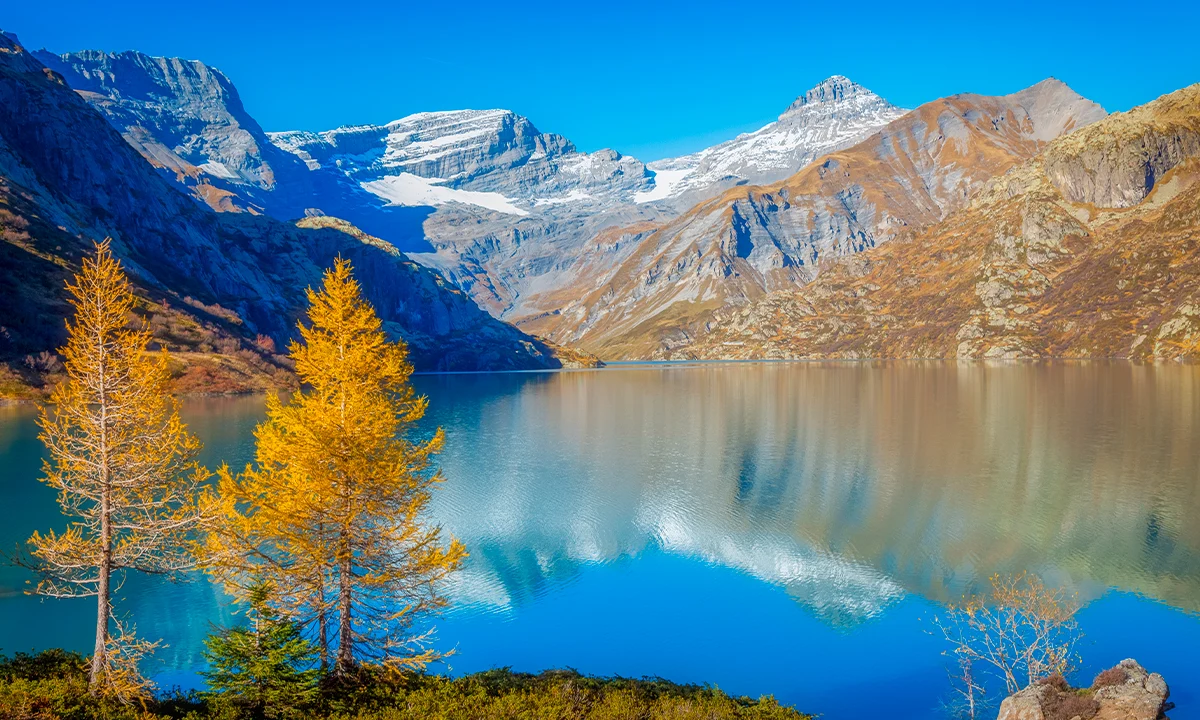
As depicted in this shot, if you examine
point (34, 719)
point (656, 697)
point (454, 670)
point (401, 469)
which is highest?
point (401, 469)

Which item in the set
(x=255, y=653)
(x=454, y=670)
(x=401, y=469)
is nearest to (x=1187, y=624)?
(x=454, y=670)

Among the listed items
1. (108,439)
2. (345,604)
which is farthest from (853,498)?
(108,439)

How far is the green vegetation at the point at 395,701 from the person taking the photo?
2108 cm

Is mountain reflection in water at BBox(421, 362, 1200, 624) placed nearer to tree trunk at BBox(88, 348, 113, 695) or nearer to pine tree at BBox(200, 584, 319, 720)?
pine tree at BBox(200, 584, 319, 720)

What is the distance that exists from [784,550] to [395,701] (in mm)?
36258

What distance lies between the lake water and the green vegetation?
9180 mm

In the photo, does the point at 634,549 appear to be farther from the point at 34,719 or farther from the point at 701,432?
the point at 701,432

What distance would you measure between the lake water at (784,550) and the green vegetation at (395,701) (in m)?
9.18

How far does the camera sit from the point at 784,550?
177 feet

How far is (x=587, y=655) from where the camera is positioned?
3747 centimetres

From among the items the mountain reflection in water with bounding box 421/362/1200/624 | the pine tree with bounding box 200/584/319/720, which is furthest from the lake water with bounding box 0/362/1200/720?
the pine tree with bounding box 200/584/319/720

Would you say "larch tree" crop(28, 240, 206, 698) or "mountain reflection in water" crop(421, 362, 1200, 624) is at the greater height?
"larch tree" crop(28, 240, 206, 698)

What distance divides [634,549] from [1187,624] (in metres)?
34.0

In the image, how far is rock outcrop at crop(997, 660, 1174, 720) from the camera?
25281mm
